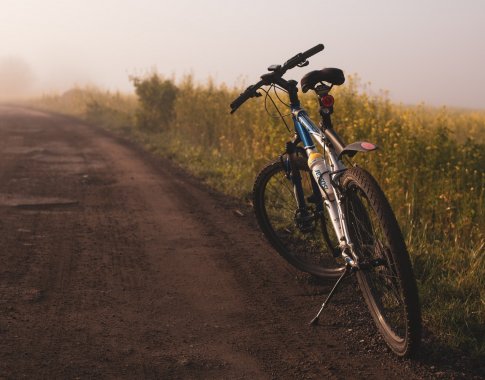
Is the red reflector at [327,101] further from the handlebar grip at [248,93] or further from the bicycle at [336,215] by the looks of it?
the handlebar grip at [248,93]

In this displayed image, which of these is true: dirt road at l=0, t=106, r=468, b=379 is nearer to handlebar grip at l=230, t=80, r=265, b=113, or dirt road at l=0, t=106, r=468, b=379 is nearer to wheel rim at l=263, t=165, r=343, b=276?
wheel rim at l=263, t=165, r=343, b=276

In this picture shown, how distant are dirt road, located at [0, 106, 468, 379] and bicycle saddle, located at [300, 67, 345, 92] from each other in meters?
1.52

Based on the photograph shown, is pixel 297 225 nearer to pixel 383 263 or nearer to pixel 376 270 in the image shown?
pixel 376 270

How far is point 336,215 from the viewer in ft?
12.3

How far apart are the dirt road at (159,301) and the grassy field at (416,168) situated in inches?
24.9

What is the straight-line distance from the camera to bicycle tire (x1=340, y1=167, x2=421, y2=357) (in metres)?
3.04

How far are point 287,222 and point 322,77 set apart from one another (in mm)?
2008

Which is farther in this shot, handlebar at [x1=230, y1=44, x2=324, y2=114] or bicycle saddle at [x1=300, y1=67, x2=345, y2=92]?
handlebar at [x1=230, y1=44, x2=324, y2=114]

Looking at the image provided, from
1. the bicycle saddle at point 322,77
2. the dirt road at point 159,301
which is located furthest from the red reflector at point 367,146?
the dirt road at point 159,301

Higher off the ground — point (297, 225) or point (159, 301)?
point (297, 225)

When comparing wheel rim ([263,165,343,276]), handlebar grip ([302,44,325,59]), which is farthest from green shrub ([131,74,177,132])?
handlebar grip ([302,44,325,59])

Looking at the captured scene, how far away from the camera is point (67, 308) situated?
154 inches

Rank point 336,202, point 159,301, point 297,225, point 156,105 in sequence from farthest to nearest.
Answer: point 156,105 < point 297,225 < point 159,301 < point 336,202

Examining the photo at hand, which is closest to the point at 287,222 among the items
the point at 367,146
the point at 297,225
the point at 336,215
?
the point at 297,225
